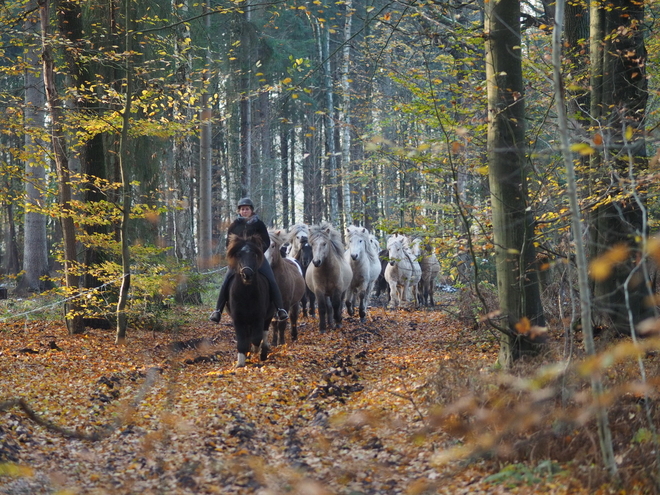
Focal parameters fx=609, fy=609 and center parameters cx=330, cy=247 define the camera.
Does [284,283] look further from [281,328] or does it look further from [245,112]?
[245,112]

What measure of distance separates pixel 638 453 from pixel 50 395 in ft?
21.9

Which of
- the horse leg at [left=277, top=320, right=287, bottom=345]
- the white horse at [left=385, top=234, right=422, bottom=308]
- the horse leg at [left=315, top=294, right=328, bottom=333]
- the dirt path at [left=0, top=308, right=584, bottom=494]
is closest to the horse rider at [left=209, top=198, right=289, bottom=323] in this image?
the dirt path at [left=0, top=308, right=584, bottom=494]

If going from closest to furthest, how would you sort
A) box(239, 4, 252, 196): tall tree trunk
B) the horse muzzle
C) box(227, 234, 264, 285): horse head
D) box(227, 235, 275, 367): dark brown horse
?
the horse muzzle → box(227, 234, 264, 285): horse head → box(227, 235, 275, 367): dark brown horse → box(239, 4, 252, 196): tall tree trunk

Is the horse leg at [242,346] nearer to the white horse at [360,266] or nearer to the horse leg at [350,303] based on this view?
the white horse at [360,266]

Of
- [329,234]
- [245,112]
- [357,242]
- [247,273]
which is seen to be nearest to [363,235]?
[357,242]

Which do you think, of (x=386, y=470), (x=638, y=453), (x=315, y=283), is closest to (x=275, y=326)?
(x=315, y=283)

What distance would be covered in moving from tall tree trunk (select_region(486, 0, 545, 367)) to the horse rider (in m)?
4.28

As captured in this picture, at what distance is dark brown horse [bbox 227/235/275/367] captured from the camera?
9867mm

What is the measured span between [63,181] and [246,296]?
450 cm

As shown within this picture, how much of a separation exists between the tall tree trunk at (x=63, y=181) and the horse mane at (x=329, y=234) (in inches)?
204

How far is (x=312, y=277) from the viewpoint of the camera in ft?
47.0

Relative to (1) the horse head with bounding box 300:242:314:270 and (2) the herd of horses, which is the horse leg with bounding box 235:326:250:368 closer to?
(2) the herd of horses

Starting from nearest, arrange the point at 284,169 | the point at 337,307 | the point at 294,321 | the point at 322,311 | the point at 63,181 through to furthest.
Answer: the point at 63,181 → the point at 294,321 → the point at 322,311 → the point at 337,307 → the point at 284,169

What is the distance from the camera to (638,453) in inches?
185
